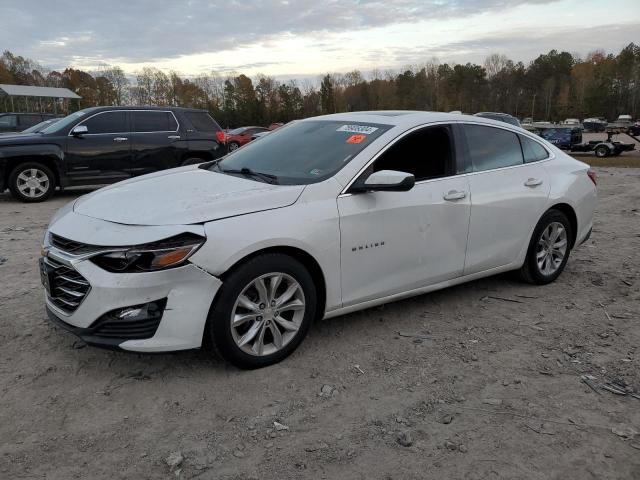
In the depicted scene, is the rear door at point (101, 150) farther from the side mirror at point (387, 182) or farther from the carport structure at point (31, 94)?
the carport structure at point (31, 94)

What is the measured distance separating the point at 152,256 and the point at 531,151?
360cm

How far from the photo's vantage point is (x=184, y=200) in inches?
132

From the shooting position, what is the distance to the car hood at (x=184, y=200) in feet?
10.4

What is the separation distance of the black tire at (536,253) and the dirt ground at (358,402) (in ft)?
1.63

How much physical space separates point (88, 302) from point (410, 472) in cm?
197

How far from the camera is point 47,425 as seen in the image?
9.26 feet

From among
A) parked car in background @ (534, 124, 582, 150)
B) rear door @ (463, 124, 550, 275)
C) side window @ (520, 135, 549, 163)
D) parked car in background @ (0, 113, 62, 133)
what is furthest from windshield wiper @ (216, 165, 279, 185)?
parked car in background @ (534, 124, 582, 150)

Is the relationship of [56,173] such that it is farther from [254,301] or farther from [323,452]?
[323,452]

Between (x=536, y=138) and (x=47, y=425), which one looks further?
(x=536, y=138)

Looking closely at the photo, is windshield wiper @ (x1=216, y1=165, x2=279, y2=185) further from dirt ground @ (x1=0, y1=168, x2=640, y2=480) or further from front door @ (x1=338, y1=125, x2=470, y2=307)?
dirt ground @ (x1=0, y1=168, x2=640, y2=480)

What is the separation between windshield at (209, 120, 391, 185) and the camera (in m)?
3.76

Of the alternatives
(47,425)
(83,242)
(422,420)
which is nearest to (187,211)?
(83,242)

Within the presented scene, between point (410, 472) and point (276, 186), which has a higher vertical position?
point (276, 186)

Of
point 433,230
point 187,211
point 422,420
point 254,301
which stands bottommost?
point 422,420
